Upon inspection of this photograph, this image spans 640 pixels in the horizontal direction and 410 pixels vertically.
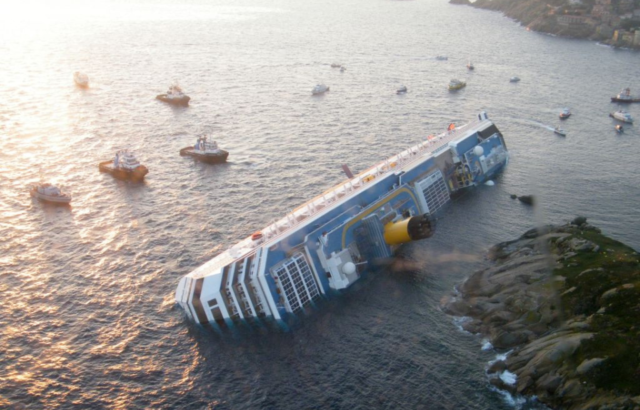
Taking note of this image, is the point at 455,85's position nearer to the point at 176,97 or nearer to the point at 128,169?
the point at 176,97

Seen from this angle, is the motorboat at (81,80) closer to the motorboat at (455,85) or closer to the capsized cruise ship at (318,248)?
the motorboat at (455,85)

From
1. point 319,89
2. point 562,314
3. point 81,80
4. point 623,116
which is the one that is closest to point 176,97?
point 81,80

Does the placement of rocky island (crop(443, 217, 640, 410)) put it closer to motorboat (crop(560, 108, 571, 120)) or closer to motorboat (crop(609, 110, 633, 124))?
motorboat (crop(560, 108, 571, 120))

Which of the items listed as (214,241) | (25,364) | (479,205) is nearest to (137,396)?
(25,364)

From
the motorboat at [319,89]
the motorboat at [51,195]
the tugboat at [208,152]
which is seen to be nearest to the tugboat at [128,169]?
the tugboat at [208,152]

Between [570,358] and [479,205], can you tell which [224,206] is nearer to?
[479,205]

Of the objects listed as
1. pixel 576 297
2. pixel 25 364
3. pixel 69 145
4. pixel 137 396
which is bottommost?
pixel 576 297
